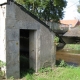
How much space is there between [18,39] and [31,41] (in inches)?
47.3

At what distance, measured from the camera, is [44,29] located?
379 inches

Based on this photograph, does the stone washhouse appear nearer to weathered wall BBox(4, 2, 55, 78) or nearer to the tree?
weathered wall BBox(4, 2, 55, 78)

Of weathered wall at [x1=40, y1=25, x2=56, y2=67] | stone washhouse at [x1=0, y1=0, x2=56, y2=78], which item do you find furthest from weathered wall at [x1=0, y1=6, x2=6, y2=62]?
weathered wall at [x1=40, y1=25, x2=56, y2=67]

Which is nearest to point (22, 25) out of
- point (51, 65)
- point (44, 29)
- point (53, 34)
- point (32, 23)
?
point (32, 23)

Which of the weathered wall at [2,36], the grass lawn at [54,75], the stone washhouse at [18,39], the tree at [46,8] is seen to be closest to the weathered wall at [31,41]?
the stone washhouse at [18,39]

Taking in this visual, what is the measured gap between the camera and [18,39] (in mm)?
8273

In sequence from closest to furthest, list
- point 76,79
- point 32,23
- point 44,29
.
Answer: point 76,79
point 32,23
point 44,29

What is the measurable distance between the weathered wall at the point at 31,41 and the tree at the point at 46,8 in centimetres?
2243

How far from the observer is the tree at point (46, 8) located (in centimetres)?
3358

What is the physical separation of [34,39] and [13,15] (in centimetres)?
174

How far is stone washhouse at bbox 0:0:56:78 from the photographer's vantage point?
7.81 m

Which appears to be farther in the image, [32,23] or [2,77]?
[32,23]

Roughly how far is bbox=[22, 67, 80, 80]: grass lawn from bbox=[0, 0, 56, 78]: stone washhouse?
355 millimetres

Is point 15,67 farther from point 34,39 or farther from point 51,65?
point 51,65
